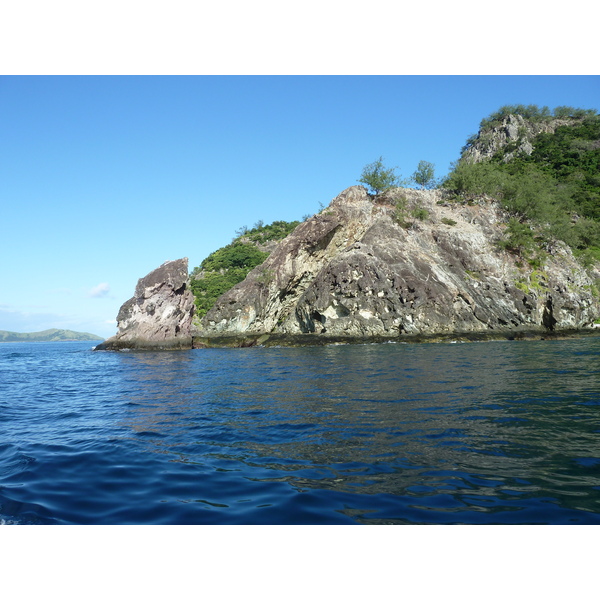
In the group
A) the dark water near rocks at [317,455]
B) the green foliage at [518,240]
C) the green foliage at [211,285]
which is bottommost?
the dark water near rocks at [317,455]

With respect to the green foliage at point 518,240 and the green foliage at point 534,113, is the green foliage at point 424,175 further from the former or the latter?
the green foliage at point 534,113

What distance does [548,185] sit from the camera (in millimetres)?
70938

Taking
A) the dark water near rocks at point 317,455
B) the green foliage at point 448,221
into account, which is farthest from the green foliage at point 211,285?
the dark water near rocks at point 317,455

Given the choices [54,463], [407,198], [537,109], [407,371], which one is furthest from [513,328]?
[537,109]

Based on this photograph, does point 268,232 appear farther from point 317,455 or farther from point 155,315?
point 317,455

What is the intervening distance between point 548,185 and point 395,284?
44.3m

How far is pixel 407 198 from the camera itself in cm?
6091

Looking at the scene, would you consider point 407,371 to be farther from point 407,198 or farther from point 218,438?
point 407,198

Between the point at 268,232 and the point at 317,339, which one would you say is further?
the point at 268,232

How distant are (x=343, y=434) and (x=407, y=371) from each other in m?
10.5

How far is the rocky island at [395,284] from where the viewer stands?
153ft

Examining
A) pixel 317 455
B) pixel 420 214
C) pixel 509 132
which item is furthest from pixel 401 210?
pixel 509 132

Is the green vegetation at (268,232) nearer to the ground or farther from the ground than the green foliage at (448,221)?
farther from the ground

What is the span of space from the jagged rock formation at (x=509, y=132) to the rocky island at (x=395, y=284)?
53.7m
